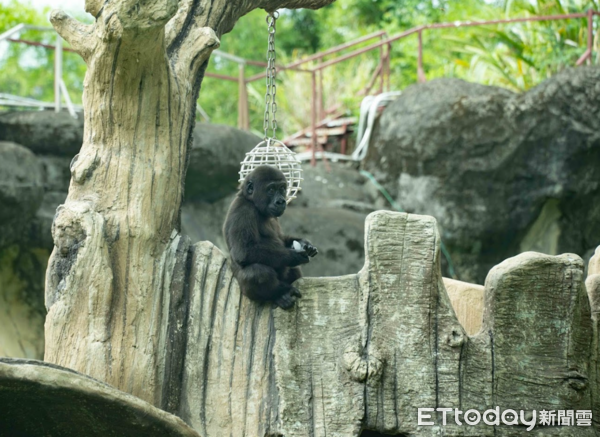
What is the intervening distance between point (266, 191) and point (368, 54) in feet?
44.2

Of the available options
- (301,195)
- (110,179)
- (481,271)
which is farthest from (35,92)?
(110,179)

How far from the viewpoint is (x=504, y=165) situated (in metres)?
10.5

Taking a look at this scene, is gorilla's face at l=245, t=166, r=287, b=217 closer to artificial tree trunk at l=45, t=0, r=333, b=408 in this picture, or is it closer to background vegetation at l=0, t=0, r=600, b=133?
artificial tree trunk at l=45, t=0, r=333, b=408

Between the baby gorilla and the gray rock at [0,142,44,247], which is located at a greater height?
the gray rock at [0,142,44,247]

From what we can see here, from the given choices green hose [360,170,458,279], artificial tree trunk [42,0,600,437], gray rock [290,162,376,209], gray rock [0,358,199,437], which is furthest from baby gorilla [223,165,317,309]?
gray rock [290,162,376,209]

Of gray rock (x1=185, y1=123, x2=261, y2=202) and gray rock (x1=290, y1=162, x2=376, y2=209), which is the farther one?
gray rock (x1=290, y1=162, x2=376, y2=209)

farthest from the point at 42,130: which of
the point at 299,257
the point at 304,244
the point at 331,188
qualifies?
the point at 299,257

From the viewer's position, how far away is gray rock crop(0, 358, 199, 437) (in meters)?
3.78

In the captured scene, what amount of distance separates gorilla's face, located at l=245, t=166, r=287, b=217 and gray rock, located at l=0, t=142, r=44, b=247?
4810 mm

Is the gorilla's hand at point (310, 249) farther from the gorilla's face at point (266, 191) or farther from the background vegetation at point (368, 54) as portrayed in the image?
the background vegetation at point (368, 54)

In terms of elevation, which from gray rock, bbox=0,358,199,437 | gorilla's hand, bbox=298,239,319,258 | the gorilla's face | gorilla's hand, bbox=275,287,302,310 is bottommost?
gray rock, bbox=0,358,199,437

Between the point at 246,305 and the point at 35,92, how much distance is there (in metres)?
24.7

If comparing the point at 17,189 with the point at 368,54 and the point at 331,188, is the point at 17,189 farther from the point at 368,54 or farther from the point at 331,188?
the point at 368,54

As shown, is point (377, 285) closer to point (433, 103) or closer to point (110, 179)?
point (110, 179)
